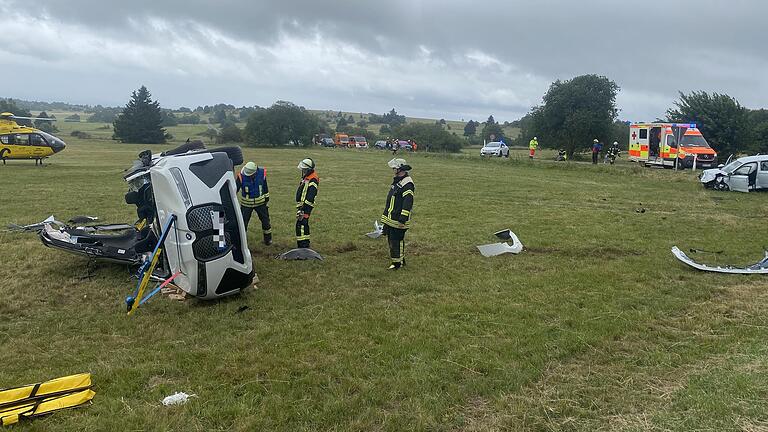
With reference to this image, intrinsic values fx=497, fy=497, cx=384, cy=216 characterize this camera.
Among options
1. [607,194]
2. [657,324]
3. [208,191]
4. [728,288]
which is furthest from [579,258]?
[607,194]

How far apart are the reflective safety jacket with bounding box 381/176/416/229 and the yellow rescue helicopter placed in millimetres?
26549

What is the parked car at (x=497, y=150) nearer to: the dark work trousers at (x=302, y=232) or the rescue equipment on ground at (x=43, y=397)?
the dark work trousers at (x=302, y=232)

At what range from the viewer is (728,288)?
7402 millimetres

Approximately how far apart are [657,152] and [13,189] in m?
30.8

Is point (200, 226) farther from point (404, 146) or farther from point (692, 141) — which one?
point (404, 146)

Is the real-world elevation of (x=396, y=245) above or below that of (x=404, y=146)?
below

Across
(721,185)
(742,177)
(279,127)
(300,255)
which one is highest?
(279,127)

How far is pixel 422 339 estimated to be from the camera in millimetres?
5484

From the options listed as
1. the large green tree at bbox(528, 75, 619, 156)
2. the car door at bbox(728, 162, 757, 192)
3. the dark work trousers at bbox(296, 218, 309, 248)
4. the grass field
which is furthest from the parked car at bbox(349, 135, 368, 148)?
the dark work trousers at bbox(296, 218, 309, 248)

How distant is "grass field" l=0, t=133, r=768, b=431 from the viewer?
3.93 meters

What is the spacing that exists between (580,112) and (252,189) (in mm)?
34592

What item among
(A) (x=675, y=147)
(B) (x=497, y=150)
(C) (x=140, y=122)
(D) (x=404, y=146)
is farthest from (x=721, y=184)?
(C) (x=140, y=122)

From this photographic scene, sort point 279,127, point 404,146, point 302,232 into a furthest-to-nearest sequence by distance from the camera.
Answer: point 279,127
point 404,146
point 302,232

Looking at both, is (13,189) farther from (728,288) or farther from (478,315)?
(728,288)
